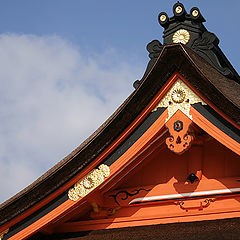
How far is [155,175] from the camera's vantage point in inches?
185

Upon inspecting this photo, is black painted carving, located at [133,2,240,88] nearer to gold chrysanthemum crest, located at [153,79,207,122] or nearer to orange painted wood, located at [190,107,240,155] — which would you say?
gold chrysanthemum crest, located at [153,79,207,122]

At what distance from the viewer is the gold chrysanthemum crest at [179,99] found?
417 cm

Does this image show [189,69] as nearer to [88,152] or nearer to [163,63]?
[163,63]

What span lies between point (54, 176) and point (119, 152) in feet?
1.92

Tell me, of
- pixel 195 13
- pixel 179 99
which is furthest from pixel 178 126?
pixel 195 13

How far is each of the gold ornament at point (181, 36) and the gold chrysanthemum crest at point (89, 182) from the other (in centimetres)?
241

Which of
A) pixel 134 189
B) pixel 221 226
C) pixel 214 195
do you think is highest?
pixel 134 189

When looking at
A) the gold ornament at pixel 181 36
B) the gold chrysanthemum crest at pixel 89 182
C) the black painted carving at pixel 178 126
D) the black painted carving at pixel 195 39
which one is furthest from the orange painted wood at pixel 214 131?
the gold ornament at pixel 181 36

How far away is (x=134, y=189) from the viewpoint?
4680mm

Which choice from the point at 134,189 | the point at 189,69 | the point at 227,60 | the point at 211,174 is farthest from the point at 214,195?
the point at 227,60

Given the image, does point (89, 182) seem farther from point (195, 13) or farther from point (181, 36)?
point (195, 13)

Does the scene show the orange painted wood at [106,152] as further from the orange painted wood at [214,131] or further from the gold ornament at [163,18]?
the gold ornament at [163,18]

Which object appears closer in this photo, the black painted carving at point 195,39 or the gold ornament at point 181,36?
the black painted carving at point 195,39

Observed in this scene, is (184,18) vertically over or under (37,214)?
over
